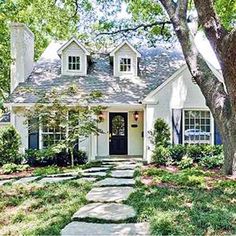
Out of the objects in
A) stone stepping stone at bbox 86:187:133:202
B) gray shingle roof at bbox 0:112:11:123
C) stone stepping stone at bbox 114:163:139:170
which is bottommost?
stone stepping stone at bbox 86:187:133:202

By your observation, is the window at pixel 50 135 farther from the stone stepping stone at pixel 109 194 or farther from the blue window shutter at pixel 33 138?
the stone stepping stone at pixel 109 194

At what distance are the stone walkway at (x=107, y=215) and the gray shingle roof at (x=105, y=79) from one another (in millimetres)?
6657

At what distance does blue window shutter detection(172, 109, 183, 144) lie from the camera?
14.0 m

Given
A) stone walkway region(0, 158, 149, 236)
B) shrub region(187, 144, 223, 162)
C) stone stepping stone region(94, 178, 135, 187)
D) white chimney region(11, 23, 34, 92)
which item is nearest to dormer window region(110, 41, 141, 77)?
white chimney region(11, 23, 34, 92)

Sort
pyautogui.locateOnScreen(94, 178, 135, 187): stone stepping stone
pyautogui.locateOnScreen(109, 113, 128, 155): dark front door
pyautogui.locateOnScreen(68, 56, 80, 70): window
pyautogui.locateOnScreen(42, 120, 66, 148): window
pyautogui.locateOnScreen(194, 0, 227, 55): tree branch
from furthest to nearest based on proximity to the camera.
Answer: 1. pyautogui.locateOnScreen(68, 56, 80, 70): window
2. pyautogui.locateOnScreen(109, 113, 128, 155): dark front door
3. pyautogui.locateOnScreen(42, 120, 66, 148): window
4. pyautogui.locateOnScreen(94, 178, 135, 187): stone stepping stone
5. pyautogui.locateOnScreen(194, 0, 227, 55): tree branch

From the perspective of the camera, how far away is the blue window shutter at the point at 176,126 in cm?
1404

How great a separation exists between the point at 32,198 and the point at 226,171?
4931 millimetres

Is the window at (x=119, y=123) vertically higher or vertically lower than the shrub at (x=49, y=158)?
higher

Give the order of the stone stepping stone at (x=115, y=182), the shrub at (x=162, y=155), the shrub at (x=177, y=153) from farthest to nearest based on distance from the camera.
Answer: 1. the shrub at (x=177, y=153)
2. the shrub at (x=162, y=155)
3. the stone stepping stone at (x=115, y=182)

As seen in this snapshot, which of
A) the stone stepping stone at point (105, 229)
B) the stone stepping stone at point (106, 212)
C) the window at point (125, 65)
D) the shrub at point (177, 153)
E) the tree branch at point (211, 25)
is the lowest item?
the stone stepping stone at point (105, 229)

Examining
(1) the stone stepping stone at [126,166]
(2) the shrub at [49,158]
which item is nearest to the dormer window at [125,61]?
(2) the shrub at [49,158]

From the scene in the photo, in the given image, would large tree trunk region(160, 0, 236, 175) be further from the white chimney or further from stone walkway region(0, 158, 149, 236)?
the white chimney

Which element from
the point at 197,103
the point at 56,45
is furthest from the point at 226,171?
the point at 56,45

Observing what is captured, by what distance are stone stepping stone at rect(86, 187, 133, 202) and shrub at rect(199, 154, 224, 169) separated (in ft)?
18.1
